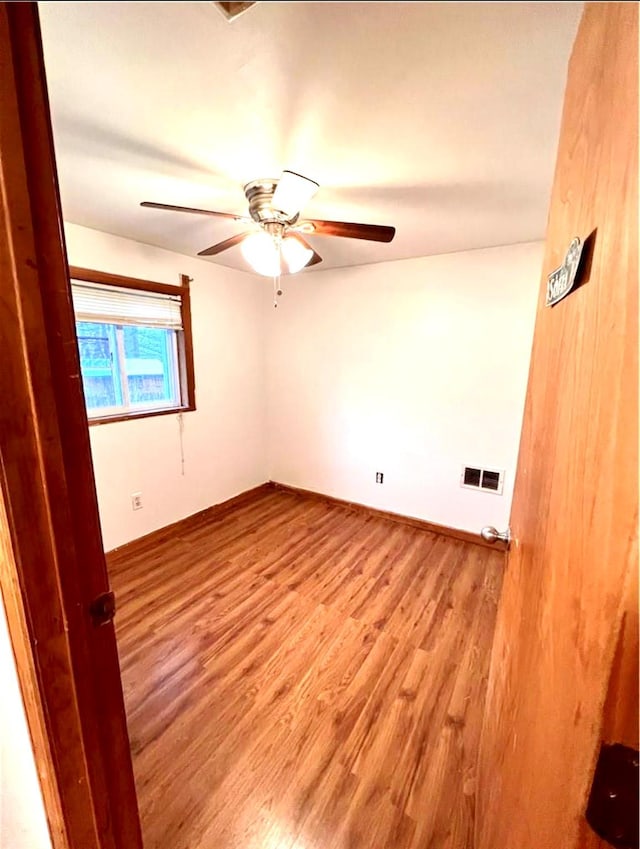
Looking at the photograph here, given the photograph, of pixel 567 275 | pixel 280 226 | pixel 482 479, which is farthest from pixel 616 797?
pixel 482 479

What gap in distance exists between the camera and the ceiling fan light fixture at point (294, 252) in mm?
1688

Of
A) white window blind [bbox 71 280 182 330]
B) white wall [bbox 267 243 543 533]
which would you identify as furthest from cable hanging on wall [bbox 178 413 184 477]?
white wall [bbox 267 243 543 533]

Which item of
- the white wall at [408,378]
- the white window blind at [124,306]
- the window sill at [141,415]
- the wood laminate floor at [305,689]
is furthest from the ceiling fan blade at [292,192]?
the wood laminate floor at [305,689]

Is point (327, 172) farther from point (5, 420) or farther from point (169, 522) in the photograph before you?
A: point (169, 522)

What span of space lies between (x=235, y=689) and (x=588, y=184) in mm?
1997

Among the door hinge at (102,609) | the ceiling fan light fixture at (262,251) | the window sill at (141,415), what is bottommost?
the door hinge at (102,609)

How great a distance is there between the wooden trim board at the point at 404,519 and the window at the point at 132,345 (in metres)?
1.41

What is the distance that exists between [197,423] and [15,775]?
238 centimetres

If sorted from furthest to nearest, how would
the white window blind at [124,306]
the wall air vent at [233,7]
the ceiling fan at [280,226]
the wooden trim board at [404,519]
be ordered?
the wooden trim board at [404,519], the white window blind at [124,306], the ceiling fan at [280,226], the wall air vent at [233,7]

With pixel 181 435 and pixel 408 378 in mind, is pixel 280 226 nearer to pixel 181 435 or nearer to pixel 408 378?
pixel 408 378

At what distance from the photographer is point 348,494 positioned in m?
3.36

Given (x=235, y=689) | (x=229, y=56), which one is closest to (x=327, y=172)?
(x=229, y=56)

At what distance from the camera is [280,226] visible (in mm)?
1602

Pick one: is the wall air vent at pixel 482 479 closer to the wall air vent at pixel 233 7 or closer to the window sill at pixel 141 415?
the window sill at pixel 141 415
